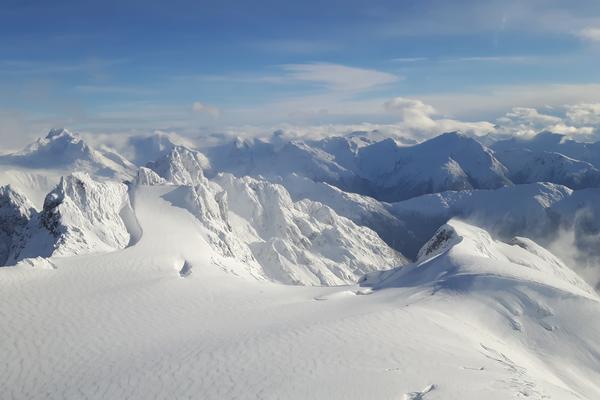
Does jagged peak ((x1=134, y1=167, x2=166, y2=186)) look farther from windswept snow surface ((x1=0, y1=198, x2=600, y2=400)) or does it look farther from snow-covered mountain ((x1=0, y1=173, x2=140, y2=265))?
windswept snow surface ((x1=0, y1=198, x2=600, y2=400))

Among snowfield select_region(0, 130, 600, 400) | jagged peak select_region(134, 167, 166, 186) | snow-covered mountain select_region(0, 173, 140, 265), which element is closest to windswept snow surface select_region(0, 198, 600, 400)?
snowfield select_region(0, 130, 600, 400)

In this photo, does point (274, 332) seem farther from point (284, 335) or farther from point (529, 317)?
point (529, 317)

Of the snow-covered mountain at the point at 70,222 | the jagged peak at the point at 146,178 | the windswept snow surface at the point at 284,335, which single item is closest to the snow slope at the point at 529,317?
the windswept snow surface at the point at 284,335

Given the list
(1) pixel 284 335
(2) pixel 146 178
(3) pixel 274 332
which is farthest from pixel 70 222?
(2) pixel 146 178

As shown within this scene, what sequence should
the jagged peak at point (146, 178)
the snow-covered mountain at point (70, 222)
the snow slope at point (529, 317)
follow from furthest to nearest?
1. the jagged peak at point (146, 178)
2. the snow-covered mountain at point (70, 222)
3. the snow slope at point (529, 317)

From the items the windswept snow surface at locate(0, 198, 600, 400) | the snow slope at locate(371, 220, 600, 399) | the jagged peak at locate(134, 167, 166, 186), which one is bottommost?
the jagged peak at locate(134, 167, 166, 186)

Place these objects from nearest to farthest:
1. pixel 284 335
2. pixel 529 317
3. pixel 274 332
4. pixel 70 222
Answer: pixel 284 335 < pixel 274 332 < pixel 529 317 < pixel 70 222

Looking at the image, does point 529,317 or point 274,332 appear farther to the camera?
point 529,317

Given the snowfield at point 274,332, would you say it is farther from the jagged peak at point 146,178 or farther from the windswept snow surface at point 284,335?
the jagged peak at point 146,178

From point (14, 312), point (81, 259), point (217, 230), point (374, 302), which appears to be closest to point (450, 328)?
point (374, 302)

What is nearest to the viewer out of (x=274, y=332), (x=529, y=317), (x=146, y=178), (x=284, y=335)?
(x=284, y=335)

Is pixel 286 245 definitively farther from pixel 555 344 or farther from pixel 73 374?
pixel 73 374

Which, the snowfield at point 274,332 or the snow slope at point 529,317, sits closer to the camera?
the snowfield at point 274,332
